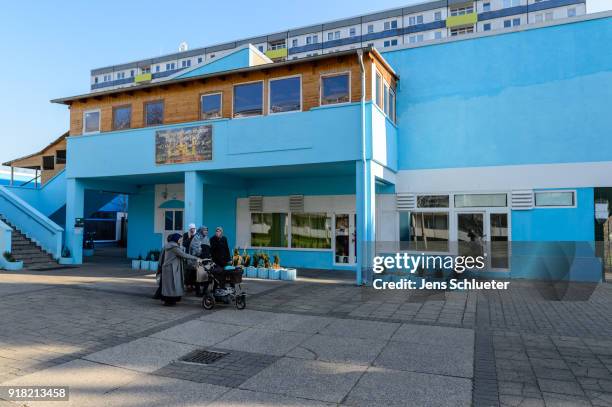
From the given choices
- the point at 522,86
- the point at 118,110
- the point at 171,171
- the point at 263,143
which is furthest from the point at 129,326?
the point at 522,86

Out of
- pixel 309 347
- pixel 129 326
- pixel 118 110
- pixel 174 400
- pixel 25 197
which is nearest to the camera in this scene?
pixel 174 400

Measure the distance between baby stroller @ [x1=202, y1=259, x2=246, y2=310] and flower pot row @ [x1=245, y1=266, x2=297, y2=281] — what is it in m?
4.21

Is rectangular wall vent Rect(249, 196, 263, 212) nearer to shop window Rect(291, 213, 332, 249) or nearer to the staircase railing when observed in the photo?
shop window Rect(291, 213, 332, 249)

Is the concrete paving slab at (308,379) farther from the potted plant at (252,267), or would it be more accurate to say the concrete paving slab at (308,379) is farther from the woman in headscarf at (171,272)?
the potted plant at (252,267)

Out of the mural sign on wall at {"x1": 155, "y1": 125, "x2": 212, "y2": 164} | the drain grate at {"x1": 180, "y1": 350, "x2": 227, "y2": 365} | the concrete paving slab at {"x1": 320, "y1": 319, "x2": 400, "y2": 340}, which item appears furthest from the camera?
the mural sign on wall at {"x1": 155, "y1": 125, "x2": 212, "y2": 164}

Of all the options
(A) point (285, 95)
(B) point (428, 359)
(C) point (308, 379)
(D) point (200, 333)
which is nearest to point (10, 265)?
(A) point (285, 95)

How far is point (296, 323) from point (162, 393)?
3505mm

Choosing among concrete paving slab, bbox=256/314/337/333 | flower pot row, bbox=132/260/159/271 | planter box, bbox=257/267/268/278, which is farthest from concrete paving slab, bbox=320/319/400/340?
flower pot row, bbox=132/260/159/271

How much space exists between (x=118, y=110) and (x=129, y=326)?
1155 cm

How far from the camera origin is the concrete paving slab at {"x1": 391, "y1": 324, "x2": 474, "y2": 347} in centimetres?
666

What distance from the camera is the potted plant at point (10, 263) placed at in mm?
15008

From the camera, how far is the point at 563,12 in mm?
52656

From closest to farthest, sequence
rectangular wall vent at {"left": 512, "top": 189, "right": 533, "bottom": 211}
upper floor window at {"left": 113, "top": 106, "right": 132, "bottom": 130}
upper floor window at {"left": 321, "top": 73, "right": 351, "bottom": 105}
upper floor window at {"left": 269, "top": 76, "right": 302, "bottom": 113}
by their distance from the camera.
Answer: upper floor window at {"left": 321, "top": 73, "right": 351, "bottom": 105} → upper floor window at {"left": 269, "top": 76, "right": 302, "bottom": 113} → rectangular wall vent at {"left": 512, "top": 189, "right": 533, "bottom": 211} → upper floor window at {"left": 113, "top": 106, "right": 132, "bottom": 130}

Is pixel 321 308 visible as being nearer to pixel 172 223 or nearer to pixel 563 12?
pixel 172 223
